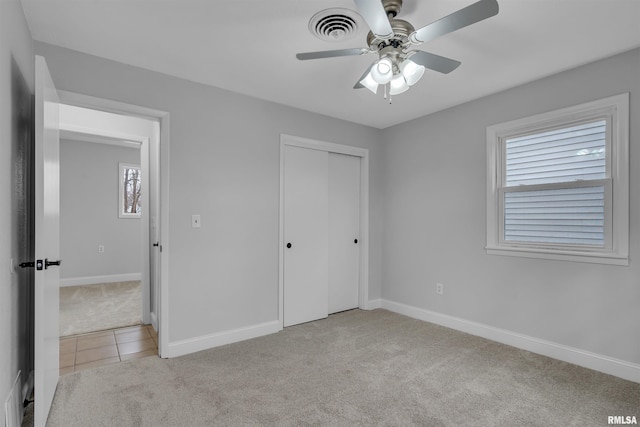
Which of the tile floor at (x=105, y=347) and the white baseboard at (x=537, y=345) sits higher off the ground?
the white baseboard at (x=537, y=345)

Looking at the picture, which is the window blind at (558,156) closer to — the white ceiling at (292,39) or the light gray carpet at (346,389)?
the white ceiling at (292,39)

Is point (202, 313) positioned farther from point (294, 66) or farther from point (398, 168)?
point (398, 168)

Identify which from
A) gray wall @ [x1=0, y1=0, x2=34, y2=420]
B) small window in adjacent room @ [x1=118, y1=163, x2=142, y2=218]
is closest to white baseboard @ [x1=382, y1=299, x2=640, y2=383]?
gray wall @ [x1=0, y1=0, x2=34, y2=420]

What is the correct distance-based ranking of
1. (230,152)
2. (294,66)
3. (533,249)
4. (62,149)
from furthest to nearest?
1. (62,149)
2. (230,152)
3. (533,249)
4. (294,66)

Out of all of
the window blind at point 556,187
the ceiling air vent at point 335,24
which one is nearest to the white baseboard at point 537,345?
the window blind at point 556,187

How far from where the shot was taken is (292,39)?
2.24 metres

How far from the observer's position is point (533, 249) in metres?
2.93

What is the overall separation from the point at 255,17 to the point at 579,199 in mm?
2764

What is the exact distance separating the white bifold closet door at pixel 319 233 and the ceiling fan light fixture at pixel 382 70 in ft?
5.73

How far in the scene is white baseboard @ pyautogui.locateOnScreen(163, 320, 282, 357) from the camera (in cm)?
281

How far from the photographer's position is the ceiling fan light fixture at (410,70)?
1.96 metres

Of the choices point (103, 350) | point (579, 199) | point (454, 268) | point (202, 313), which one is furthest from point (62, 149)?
point (579, 199)

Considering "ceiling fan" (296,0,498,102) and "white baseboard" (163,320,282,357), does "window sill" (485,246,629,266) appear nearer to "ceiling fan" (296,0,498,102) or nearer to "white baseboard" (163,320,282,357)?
"ceiling fan" (296,0,498,102)

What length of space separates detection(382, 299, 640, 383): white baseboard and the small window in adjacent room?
5163 mm
